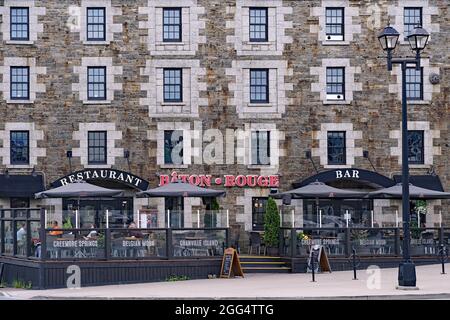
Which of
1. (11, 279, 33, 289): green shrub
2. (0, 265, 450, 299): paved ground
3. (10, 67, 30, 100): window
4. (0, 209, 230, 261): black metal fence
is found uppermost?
(10, 67, 30, 100): window

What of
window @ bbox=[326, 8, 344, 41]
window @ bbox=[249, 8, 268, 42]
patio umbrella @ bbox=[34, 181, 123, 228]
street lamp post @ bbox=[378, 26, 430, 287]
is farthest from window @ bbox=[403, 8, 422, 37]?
street lamp post @ bbox=[378, 26, 430, 287]

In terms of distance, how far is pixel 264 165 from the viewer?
41.0 meters

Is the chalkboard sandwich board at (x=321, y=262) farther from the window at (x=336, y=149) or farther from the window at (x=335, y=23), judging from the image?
the window at (x=335, y=23)

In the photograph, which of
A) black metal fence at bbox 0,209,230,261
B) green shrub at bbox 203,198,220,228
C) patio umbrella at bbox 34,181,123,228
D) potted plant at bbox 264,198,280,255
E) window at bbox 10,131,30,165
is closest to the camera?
black metal fence at bbox 0,209,230,261

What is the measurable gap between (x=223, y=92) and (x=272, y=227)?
778cm

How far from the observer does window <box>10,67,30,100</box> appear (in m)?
40.4

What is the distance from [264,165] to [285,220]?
6.67m

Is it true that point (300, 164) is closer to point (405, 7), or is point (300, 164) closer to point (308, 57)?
point (308, 57)

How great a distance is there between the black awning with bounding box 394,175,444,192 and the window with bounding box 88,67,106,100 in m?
12.7

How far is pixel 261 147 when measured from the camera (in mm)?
41125

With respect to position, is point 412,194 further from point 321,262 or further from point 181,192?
point 181,192

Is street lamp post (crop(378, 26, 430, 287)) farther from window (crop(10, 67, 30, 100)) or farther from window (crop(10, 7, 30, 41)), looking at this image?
window (crop(10, 7, 30, 41))
